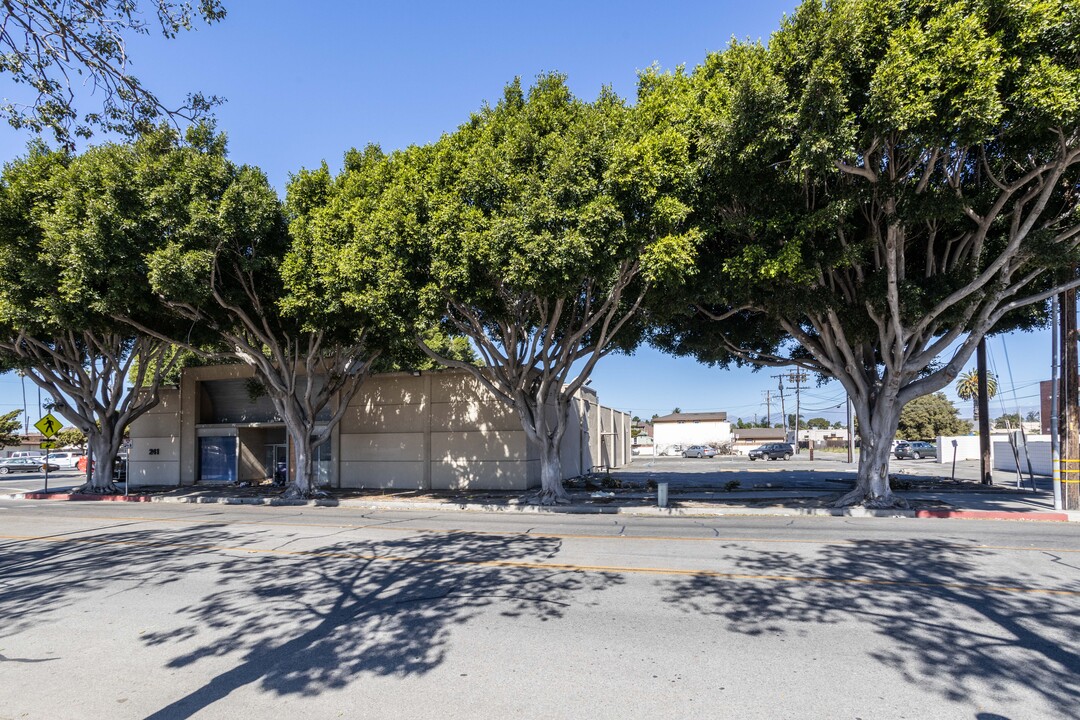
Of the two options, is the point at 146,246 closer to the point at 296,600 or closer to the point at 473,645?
the point at 296,600

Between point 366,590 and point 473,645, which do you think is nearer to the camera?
point 473,645

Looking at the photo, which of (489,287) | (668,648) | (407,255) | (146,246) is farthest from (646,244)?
(146,246)

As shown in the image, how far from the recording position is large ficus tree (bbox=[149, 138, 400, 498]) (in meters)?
16.1

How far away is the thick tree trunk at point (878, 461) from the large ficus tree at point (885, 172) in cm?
5

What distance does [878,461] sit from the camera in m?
16.8

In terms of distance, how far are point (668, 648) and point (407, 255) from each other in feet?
39.3

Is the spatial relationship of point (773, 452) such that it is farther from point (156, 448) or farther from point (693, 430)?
point (156, 448)

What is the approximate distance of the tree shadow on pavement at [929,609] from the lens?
4.95m

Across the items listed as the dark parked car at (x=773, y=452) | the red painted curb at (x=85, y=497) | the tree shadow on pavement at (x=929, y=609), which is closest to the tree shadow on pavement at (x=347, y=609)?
the tree shadow on pavement at (x=929, y=609)

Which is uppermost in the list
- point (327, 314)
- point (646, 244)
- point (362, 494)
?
point (646, 244)

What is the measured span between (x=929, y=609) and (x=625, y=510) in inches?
431

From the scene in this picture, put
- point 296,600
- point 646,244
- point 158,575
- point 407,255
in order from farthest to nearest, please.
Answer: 1. point 407,255
2. point 646,244
3. point 158,575
4. point 296,600

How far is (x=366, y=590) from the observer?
7.66m

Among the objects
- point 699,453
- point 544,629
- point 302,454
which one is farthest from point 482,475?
point 699,453
